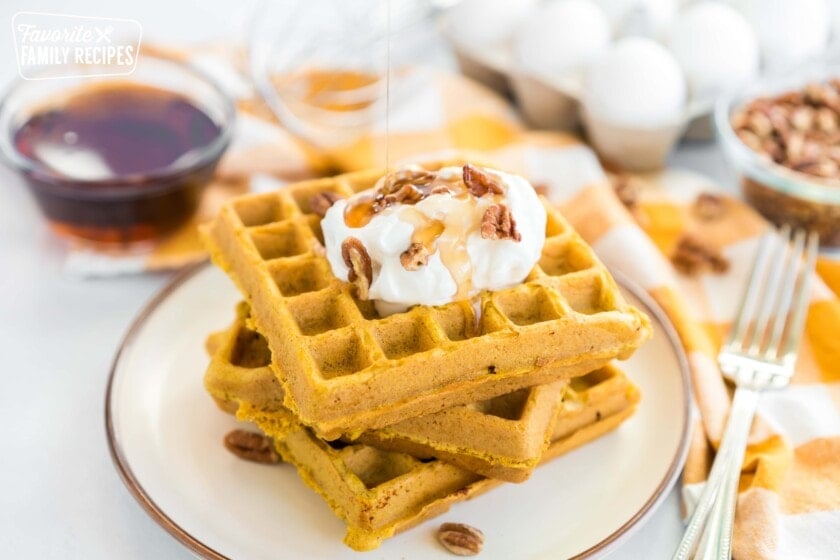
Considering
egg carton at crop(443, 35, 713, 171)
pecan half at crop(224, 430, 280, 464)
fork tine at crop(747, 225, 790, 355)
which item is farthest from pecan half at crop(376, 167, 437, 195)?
egg carton at crop(443, 35, 713, 171)

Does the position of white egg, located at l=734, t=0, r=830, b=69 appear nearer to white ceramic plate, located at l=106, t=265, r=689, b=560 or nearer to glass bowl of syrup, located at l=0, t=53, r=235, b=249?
white ceramic plate, located at l=106, t=265, r=689, b=560

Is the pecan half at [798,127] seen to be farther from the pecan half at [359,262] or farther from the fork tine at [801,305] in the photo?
the pecan half at [359,262]

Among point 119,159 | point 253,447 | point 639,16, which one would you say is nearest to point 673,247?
point 639,16

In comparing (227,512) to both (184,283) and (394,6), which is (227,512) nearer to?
(184,283)

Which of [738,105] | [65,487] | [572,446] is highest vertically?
[738,105]

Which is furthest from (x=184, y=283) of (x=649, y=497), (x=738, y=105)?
(x=738, y=105)

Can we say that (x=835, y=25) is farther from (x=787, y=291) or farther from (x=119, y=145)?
(x=119, y=145)

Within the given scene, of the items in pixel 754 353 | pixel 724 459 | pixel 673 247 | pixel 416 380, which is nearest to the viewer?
pixel 416 380
